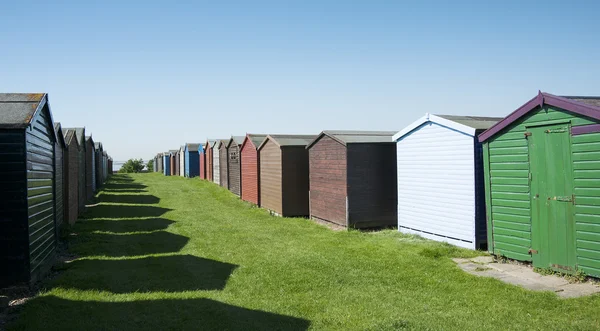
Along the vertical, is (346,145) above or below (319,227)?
above

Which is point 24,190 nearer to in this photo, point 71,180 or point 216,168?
point 71,180

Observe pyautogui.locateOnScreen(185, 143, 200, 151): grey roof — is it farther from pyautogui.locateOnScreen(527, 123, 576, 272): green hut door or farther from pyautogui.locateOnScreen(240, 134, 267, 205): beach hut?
pyautogui.locateOnScreen(527, 123, 576, 272): green hut door

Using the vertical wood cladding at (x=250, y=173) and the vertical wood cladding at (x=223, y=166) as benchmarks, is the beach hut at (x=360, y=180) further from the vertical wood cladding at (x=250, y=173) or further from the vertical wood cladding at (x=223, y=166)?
the vertical wood cladding at (x=223, y=166)

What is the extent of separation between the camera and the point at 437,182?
1265cm

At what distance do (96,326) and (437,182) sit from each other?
9.41 meters

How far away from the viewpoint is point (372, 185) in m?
15.3

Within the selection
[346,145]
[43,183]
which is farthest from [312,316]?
[346,145]

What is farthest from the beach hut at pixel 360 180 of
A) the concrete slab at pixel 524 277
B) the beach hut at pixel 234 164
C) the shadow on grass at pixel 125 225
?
the beach hut at pixel 234 164

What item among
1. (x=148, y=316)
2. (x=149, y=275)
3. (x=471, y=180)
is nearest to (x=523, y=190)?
(x=471, y=180)

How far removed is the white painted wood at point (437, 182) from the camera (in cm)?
1152

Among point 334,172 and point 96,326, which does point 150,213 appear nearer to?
point 334,172

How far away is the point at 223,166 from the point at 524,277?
82.7 ft

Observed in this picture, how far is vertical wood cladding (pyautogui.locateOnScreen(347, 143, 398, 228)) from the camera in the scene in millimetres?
15055

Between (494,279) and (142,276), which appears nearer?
(494,279)
